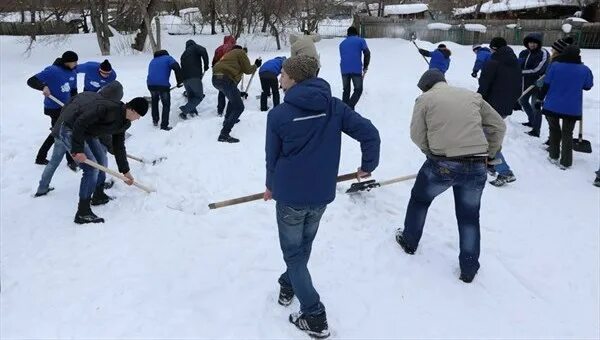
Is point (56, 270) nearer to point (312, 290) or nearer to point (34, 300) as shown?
point (34, 300)

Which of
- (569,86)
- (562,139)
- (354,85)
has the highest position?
(569,86)

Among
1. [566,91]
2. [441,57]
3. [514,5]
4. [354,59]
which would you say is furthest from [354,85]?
[514,5]

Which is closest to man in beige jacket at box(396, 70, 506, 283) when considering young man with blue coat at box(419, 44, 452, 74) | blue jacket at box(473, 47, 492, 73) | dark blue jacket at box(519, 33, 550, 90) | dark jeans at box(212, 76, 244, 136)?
→ dark jeans at box(212, 76, 244, 136)

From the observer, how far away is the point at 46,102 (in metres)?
5.74

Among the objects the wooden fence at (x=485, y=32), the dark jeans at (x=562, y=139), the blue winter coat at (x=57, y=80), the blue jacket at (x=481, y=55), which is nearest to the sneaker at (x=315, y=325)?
the blue winter coat at (x=57, y=80)

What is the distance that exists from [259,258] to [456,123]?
1902 millimetres

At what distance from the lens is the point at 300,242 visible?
2.69 meters

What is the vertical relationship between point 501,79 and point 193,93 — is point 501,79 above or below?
above

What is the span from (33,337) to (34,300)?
46 centimetres

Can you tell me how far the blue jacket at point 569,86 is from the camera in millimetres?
5738

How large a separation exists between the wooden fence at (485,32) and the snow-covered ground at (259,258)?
43.6 feet

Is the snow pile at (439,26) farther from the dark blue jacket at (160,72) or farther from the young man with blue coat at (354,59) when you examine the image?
the dark blue jacket at (160,72)

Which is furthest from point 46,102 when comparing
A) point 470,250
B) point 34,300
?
point 470,250

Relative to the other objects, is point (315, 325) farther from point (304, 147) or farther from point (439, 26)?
point (439, 26)
